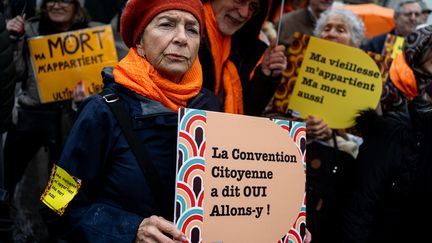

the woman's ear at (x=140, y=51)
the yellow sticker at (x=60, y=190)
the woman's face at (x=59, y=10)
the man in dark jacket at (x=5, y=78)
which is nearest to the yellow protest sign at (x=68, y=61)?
the woman's face at (x=59, y=10)

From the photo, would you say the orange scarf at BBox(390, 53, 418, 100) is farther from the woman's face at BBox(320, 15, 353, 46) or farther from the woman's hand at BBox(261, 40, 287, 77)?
the woman's hand at BBox(261, 40, 287, 77)

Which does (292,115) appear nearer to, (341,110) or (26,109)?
(341,110)

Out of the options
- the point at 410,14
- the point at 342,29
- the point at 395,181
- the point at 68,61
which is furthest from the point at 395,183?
the point at 410,14

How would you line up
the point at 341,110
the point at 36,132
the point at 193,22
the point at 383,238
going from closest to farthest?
1. the point at 193,22
2. the point at 383,238
3. the point at 341,110
4. the point at 36,132

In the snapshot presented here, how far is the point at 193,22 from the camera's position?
1.92m

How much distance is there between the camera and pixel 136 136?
177 centimetres

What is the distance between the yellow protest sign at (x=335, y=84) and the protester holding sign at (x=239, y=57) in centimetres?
31

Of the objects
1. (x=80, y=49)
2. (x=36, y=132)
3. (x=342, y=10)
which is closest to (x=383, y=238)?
(x=342, y=10)

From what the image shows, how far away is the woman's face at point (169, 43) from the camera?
185cm

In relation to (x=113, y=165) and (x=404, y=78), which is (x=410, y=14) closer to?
(x=404, y=78)

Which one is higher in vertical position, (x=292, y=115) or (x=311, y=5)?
(x=311, y=5)

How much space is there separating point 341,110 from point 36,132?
2.21 metres

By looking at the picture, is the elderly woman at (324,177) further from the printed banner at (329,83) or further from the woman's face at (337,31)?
A: the woman's face at (337,31)

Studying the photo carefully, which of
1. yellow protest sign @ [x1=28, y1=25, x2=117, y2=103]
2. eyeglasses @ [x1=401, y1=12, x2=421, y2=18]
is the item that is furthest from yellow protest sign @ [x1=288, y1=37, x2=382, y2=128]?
eyeglasses @ [x1=401, y1=12, x2=421, y2=18]
